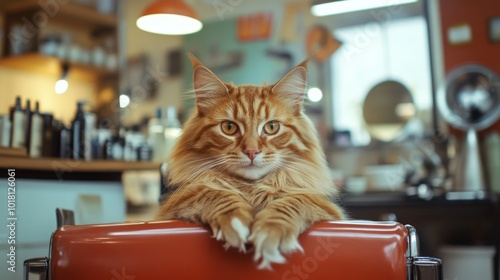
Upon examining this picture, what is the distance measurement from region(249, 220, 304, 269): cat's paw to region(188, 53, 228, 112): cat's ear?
0.44m

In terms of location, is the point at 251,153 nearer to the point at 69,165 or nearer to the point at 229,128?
the point at 229,128

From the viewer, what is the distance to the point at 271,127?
1125 millimetres

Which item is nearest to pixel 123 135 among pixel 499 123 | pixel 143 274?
pixel 143 274

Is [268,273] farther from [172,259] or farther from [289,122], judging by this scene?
[289,122]

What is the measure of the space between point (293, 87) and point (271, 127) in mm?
127

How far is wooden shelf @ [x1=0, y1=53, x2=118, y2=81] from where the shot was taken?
2.92 m

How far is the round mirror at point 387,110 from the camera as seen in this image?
3.65 metres

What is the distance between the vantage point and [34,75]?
120 inches

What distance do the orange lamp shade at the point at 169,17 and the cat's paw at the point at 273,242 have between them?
1.91 metres

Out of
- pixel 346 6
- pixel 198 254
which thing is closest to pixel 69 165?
pixel 198 254

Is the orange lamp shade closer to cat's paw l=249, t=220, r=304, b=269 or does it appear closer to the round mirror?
the round mirror

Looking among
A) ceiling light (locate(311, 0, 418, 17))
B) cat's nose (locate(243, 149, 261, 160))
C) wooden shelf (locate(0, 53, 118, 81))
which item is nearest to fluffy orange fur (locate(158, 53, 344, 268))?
cat's nose (locate(243, 149, 261, 160))

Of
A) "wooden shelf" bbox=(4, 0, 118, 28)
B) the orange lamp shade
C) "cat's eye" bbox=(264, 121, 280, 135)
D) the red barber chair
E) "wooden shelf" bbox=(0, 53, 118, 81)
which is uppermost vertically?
"wooden shelf" bbox=(4, 0, 118, 28)

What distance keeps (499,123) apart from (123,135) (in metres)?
2.56
